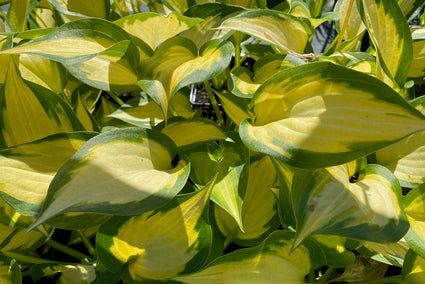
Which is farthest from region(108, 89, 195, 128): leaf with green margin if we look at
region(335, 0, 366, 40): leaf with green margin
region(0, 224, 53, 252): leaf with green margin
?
region(335, 0, 366, 40): leaf with green margin

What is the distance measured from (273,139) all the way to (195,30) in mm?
332

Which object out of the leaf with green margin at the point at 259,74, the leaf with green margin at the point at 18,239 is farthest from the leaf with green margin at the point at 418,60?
the leaf with green margin at the point at 18,239

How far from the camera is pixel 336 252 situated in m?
0.53

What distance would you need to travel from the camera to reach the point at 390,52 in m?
0.54

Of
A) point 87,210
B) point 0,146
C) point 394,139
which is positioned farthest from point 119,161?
point 394,139

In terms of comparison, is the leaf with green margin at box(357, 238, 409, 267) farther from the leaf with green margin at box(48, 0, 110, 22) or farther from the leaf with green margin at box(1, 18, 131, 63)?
the leaf with green margin at box(48, 0, 110, 22)

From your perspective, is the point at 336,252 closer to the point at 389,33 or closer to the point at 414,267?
the point at 414,267

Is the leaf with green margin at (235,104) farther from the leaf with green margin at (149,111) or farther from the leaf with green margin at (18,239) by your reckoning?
the leaf with green margin at (18,239)

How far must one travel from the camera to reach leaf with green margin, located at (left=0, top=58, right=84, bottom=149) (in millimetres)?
504

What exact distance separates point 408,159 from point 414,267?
0.52ft

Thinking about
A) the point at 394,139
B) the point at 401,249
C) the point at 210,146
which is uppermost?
the point at 394,139

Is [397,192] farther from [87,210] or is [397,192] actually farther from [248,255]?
[87,210]

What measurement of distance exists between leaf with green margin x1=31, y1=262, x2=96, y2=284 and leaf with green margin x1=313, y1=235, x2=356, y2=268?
1.08ft

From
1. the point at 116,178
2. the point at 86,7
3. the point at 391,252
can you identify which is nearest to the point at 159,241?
the point at 116,178
